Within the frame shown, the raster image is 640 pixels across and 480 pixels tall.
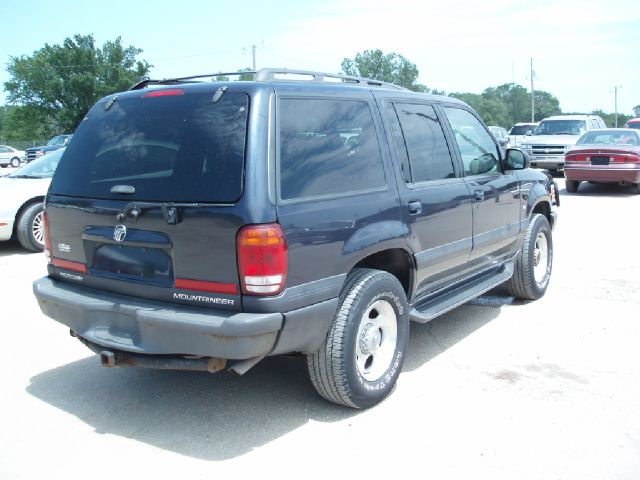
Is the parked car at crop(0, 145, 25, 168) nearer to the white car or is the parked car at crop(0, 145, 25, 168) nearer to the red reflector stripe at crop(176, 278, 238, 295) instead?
the white car

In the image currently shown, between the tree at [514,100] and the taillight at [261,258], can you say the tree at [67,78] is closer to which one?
the taillight at [261,258]

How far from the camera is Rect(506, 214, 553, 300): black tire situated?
6.14 metres

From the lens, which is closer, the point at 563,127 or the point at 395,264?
the point at 395,264

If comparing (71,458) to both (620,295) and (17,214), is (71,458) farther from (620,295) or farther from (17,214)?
(17,214)

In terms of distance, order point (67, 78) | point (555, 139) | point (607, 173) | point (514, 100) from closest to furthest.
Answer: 1. point (607, 173)
2. point (555, 139)
3. point (67, 78)
4. point (514, 100)

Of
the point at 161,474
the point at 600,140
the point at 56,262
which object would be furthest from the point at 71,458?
the point at 600,140

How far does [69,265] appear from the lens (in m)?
4.09

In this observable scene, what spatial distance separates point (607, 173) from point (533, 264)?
34.6 ft

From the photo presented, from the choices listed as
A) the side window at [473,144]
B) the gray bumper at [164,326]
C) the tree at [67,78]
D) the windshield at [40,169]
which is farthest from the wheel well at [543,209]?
the tree at [67,78]

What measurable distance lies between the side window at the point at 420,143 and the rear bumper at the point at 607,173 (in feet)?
39.7

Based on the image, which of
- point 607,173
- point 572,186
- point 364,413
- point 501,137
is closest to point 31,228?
point 364,413

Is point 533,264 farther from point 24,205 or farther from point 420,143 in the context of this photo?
point 24,205

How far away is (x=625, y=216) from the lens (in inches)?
482

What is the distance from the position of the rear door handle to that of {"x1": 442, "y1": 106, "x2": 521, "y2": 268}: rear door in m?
0.85
